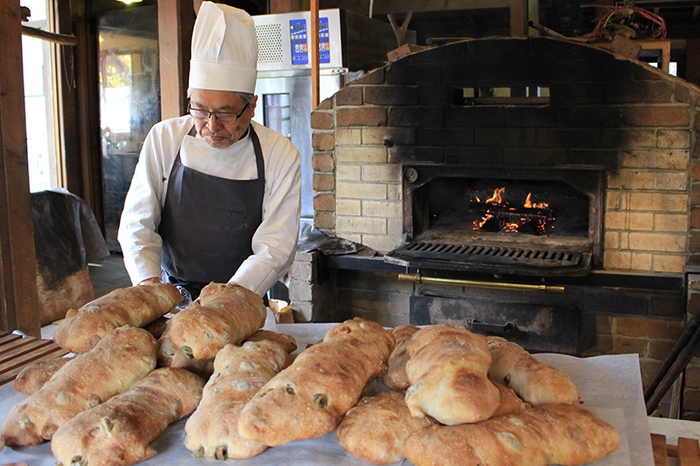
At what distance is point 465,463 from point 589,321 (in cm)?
269

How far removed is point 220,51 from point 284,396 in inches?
65.9

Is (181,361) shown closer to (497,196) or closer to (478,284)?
(478,284)

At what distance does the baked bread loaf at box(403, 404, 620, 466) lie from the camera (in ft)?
3.71

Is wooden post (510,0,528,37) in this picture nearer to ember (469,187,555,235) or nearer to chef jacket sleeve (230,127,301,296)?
ember (469,187,555,235)

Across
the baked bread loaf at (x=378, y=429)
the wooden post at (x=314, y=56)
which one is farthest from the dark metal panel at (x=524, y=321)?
the baked bread loaf at (x=378, y=429)

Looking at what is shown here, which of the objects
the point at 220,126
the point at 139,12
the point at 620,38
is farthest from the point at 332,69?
the point at 139,12

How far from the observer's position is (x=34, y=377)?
1537 millimetres

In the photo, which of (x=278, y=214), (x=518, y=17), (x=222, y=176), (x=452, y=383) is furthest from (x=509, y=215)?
(x=452, y=383)

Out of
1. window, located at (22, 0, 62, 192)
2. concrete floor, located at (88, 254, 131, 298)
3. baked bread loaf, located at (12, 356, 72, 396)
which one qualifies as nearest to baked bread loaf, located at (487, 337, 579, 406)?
baked bread loaf, located at (12, 356, 72, 396)

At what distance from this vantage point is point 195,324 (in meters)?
1.43

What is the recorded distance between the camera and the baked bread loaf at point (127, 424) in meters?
1.20

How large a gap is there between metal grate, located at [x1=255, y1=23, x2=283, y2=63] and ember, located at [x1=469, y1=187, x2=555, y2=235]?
5.52ft

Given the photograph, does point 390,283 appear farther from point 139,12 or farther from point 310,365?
point 139,12

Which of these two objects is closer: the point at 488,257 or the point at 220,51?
the point at 220,51
